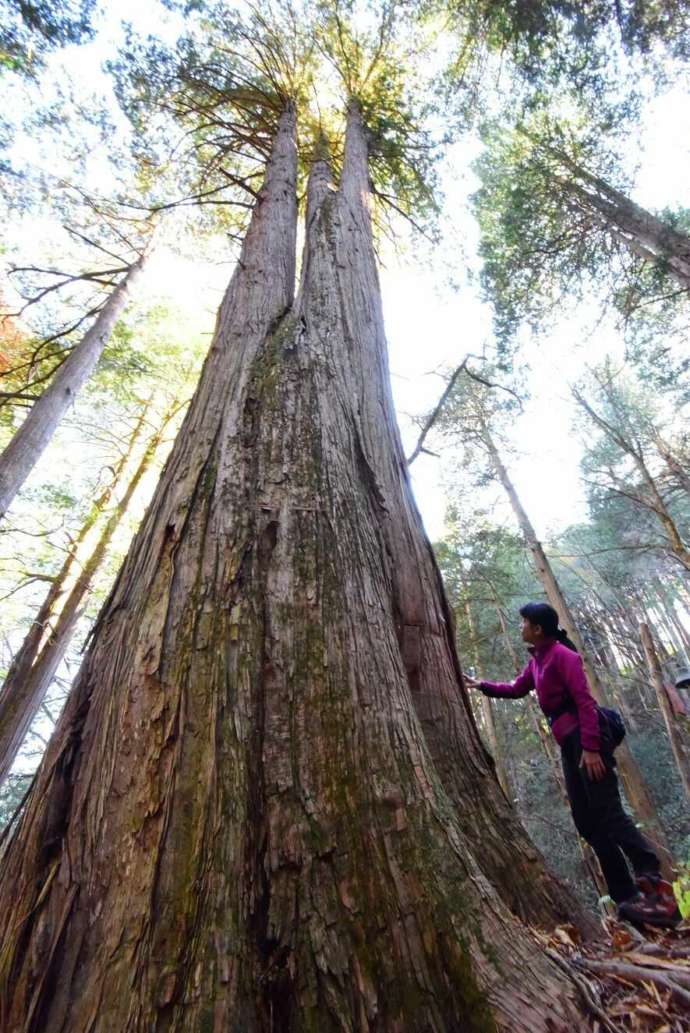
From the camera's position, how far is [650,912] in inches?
72.8

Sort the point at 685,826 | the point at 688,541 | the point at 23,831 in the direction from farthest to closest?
the point at 688,541 < the point at 685,826 < the point at 23,831

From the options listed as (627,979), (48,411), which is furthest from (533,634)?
(48,411)

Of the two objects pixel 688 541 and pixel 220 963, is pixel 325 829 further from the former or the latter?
pixel 688 541

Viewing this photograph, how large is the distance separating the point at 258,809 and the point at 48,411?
6.81 metres

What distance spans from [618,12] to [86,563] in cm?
1177

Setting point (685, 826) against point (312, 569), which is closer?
point (312, 569)

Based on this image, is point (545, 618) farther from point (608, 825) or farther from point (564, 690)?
point (608, 825)

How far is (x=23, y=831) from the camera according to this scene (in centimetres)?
117

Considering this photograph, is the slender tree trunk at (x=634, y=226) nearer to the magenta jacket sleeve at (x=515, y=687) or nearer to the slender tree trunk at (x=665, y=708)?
the slender tree trunk at (x=665, y=708)

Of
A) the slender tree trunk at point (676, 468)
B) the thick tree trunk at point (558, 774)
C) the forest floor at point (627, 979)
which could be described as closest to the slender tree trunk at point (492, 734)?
the thick tree trunk at point (558, 774)

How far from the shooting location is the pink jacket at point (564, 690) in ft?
7.79

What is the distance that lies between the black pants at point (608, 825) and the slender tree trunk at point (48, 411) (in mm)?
5874

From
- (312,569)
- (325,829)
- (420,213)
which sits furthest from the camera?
(420,213)

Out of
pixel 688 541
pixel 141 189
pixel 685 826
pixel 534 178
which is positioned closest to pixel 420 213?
pixel 534 178
